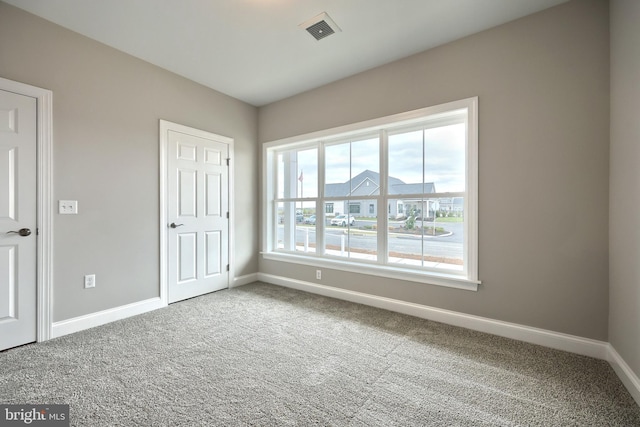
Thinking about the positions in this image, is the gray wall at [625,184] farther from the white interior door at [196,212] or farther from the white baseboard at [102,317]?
the white baseboard at [102,317]

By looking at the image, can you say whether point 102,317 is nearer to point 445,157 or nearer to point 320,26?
point 320,26

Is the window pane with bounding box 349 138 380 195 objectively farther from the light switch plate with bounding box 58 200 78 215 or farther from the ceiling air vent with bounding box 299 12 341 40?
the light switch plate with bounding box 58 200 78 215

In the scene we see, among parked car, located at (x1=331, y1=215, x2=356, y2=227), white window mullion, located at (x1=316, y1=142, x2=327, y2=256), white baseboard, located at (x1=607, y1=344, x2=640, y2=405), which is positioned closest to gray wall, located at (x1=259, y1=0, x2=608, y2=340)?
white baseboard, located at (x1=607, y1=344, x2=640, y2=405)

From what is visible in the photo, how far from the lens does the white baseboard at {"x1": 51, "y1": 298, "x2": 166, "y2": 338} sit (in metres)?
2.37

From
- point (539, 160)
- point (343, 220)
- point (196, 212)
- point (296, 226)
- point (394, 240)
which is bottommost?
point (394, 240)

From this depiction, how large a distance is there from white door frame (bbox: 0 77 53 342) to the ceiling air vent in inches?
92.4

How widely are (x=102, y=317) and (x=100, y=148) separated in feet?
5.48

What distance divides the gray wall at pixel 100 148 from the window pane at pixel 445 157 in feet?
9.53

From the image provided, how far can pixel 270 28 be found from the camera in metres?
2.42

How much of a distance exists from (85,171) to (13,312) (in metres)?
1.29

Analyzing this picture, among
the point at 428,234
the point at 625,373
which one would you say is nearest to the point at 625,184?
the point at 625,373

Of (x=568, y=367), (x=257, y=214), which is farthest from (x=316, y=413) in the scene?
(x=257, y=214)

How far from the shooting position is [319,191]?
12.2 ft

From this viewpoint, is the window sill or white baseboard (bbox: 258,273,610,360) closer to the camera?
white baseboard (bbox: 258,273,610,360)
